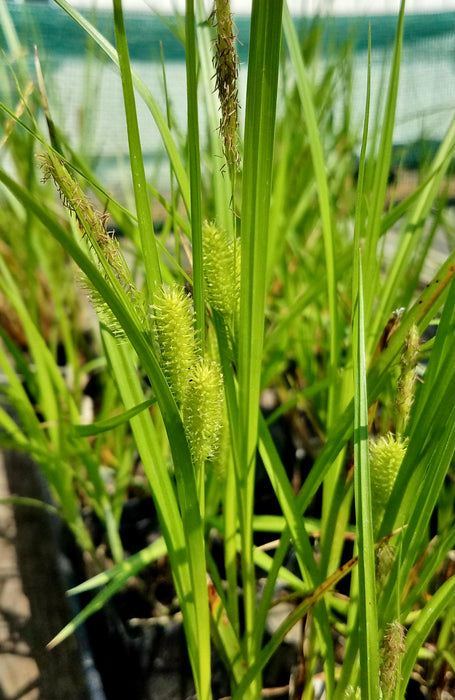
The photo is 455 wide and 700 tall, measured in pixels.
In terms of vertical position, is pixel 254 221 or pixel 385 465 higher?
pixel 254 221

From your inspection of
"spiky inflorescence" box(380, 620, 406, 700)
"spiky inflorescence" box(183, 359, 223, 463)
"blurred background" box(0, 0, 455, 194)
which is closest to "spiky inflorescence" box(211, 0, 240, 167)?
"spiky inflorescence" box(183, 359, 223, 463)

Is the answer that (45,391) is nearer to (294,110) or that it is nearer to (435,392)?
(435,392)

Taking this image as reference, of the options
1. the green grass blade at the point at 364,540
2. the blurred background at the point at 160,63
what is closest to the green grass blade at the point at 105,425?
the green grass blade at the point at 364,540

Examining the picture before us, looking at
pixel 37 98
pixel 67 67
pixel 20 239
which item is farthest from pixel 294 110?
pixel 67 67

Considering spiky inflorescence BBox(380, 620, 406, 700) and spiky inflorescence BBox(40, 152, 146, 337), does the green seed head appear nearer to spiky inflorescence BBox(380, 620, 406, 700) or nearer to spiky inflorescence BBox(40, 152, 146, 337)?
spiky inflorescence BBox(380, 620, 406, 700)

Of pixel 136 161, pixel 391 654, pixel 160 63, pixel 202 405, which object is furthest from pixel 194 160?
pixel 160 63

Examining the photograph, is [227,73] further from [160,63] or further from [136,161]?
[160,63]
